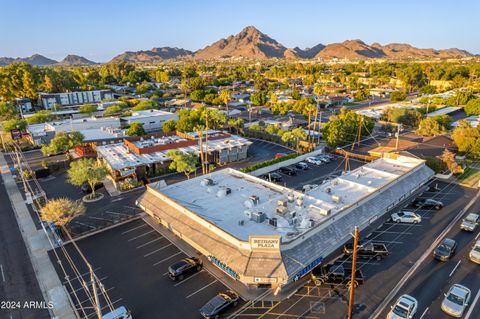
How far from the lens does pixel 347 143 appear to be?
71.5m

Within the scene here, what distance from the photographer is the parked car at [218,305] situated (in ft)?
78.2

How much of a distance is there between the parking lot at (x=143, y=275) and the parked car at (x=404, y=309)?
46.7 feet

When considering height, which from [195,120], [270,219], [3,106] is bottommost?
[270,219]

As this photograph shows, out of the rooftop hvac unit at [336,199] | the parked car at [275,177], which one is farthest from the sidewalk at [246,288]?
the parked car at [275,177]

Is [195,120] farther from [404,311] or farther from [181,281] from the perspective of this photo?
[404,311]

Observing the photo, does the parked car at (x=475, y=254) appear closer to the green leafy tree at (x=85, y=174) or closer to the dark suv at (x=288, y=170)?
the dark suv at (x=288, y=170)

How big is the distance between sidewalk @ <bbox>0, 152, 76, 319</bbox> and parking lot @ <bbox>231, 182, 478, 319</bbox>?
1516cm

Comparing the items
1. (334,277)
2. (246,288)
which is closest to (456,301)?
(334,277)

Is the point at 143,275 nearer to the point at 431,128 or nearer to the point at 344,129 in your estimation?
the point at 344,129

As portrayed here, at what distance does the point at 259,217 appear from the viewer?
31.2 meters

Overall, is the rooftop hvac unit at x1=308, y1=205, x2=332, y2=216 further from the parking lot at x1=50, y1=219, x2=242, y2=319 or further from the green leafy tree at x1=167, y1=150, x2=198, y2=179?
the green leafy tree at x1=167, y1=150, x2=198, y2=179

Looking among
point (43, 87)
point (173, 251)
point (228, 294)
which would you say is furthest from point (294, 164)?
point (43, 87)

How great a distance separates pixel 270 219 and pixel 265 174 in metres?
24.5

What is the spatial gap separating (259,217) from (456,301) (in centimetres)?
1794
